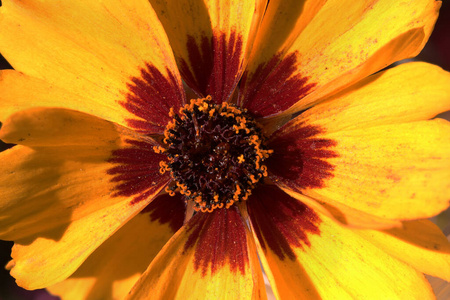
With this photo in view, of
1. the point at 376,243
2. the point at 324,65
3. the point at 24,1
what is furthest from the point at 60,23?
the point at 376,243

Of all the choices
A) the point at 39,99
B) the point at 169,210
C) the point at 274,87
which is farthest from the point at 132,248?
the point at 274,87

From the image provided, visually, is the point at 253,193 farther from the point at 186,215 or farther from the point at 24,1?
the point at 24,1

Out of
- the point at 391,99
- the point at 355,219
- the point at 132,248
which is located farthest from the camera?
the point at 132,248

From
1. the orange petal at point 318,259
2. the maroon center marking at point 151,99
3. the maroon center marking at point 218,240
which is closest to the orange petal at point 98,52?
the maroon center marking at point 151,99

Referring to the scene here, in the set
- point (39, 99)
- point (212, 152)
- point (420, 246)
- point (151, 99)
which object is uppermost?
point (39, 99)

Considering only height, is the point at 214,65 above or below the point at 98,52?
below

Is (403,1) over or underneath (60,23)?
underneath

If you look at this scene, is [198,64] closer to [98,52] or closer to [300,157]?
[98,52]
